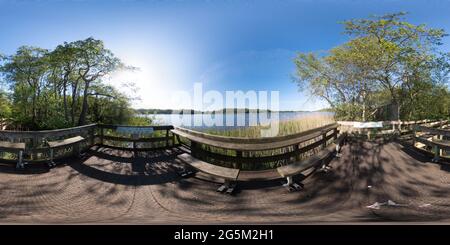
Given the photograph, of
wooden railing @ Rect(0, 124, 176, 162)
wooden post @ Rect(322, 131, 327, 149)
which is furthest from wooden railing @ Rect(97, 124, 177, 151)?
wooden post @ Rect(322, 131, 327, 149)

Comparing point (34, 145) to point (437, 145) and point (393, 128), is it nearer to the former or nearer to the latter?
point (393, 128)

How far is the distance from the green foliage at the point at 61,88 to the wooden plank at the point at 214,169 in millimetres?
628

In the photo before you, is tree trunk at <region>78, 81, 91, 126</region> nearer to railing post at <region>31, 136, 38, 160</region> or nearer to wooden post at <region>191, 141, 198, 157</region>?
railing post at <region>31, 136, 38, 160</region>

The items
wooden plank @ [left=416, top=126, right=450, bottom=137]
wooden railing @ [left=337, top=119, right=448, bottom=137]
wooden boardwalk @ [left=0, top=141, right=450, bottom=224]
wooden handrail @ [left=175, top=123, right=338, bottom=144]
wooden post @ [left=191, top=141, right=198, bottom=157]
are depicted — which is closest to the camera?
wooden boardwalk @ [left=0, top=141, right=450, bottom=224]

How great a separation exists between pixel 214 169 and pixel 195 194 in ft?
0.58

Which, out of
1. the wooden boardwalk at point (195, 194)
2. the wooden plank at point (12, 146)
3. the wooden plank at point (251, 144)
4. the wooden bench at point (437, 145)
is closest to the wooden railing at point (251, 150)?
the wooden plank at point (251, 144)

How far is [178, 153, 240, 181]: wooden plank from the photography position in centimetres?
106

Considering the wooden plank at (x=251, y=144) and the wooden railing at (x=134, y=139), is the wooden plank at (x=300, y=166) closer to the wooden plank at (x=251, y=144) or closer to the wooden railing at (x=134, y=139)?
the wooden plank at (x=251, y=144)

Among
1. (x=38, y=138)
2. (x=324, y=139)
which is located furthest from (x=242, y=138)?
Result: (x=38, y=138)

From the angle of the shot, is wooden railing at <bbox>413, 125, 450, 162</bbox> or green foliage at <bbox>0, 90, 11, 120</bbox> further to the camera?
wooden railing at <bbox>413, 125, 450, 162</bbox>

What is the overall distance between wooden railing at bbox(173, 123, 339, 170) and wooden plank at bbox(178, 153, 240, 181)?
0.04m

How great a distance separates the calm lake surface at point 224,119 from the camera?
1.21 metres

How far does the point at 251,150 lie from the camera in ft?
3.66
